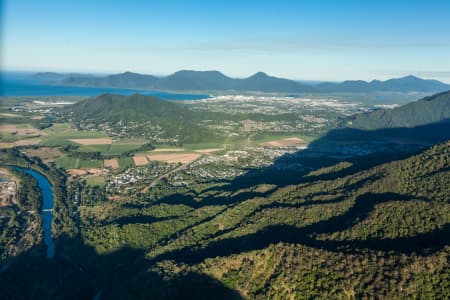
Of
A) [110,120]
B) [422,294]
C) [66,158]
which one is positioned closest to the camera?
[422,294]

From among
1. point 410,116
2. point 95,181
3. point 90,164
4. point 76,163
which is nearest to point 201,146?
point 90,164

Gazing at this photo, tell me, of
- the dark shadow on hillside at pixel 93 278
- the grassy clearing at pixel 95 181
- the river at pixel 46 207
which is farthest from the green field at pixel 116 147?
the dark shadow on hillside at pixel 93 278

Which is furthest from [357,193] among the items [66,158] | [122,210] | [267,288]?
[66,158]

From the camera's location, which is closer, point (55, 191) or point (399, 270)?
point (399, 270)

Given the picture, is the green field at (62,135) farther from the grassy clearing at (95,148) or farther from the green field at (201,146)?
the green field at (201,146)

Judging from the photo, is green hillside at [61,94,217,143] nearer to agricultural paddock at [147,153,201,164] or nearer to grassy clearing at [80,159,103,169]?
agricultural paddock at [147,153,201,164]

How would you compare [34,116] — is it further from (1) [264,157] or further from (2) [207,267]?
(2) [207,267]

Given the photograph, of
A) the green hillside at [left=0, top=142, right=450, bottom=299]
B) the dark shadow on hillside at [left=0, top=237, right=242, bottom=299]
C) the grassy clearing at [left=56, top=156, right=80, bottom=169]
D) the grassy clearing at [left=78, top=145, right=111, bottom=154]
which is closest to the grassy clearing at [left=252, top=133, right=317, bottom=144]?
the grassy clearing at [left=78, top=145, right=111, bottom=154]
